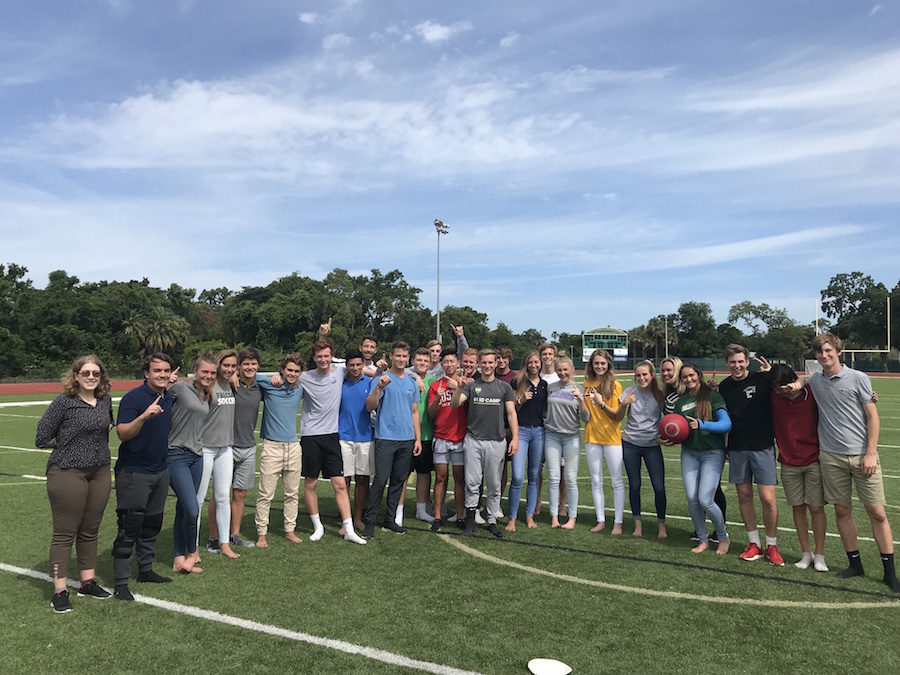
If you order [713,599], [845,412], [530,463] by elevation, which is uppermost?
[845,412]

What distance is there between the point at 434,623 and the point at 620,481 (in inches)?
128

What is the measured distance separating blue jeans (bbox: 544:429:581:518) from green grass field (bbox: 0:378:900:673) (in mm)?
444

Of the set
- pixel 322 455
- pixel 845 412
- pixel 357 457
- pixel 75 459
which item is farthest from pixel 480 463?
pixel 75 459

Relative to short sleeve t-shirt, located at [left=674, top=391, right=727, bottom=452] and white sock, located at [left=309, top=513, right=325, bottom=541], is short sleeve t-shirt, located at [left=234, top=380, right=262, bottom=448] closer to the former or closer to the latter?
white sock, located at [left=309, top=513, right=325, bottom=541]

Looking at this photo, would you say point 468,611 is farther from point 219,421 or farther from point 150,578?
point 219,421

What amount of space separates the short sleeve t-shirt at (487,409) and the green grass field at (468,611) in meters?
1.12

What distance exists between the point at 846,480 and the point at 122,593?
5.99 meters

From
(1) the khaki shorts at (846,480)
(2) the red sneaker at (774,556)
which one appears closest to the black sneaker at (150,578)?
(2) the red sneaker at (774,556)

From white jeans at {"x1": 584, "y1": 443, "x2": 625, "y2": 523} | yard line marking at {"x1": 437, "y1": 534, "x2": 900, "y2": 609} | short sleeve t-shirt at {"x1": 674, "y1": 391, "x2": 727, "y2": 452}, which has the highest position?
short sleeve t-shirt at {"x1": 674, "y1": 391, "x2": 727, "y2": 452}

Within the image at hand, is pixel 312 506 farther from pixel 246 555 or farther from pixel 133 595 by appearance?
pixel 133 595

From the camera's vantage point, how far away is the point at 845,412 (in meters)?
5.52

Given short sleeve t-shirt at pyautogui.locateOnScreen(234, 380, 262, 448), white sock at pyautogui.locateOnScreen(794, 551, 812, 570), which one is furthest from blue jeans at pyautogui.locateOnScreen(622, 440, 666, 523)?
short sleeve t-shirt at pyautogui.locateOnScreen(234, 380, 262, 448)

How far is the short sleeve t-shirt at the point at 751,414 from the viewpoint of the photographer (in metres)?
6.07

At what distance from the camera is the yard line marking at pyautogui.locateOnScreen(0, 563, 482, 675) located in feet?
12.9
